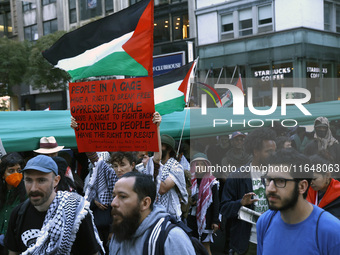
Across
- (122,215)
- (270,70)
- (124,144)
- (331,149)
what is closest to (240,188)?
(124,144)

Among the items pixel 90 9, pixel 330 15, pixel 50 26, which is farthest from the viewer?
pixel 50 26

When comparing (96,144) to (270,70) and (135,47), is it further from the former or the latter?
(270,70)

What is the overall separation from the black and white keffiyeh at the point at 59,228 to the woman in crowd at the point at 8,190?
4.86 ft

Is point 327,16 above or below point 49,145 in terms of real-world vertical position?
above

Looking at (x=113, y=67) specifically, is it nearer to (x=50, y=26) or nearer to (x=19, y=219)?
(x=19, y=219)

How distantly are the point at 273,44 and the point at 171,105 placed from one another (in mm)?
20560

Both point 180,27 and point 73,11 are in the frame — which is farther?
point 73,11

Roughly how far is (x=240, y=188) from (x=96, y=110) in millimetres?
1803

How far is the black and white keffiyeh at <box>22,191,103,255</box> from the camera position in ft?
10.7

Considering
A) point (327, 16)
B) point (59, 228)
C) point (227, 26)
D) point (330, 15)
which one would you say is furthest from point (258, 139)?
point (330, 15)

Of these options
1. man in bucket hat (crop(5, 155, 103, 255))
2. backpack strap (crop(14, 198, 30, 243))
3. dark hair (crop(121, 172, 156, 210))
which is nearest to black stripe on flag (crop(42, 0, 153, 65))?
man in bucket hat (crop(5, 155, 103, 255))

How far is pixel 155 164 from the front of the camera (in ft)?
15.3

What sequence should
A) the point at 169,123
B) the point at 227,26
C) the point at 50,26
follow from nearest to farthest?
the point at 169,123 → the point at 227,26 → the point at 50,26

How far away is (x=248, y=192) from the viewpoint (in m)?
4.69
